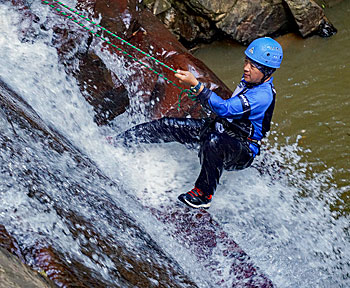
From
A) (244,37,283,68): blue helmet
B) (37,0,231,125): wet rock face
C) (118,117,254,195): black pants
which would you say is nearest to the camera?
(244,37,283,68): blue helmet

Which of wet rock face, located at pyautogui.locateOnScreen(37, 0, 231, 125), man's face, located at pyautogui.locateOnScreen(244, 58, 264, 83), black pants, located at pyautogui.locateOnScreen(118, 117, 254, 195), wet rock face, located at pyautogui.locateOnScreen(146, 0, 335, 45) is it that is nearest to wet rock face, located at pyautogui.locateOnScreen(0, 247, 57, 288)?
black pants, located at pyautogui.locateOnScreen(118, 117, 254, 195)

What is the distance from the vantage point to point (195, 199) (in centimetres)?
364

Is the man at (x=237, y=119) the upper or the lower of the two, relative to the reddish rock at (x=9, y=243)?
lower

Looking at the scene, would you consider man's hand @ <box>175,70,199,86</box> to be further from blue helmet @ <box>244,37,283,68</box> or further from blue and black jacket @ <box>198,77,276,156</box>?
blue helmet @ <box>244,37,283,68</box>

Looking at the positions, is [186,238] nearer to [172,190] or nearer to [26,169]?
[172,190]

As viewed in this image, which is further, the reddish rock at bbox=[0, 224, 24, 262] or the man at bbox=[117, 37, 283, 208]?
the man at bbox=[117, 37, 283, 208]

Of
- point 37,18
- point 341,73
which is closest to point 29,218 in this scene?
point 37,18

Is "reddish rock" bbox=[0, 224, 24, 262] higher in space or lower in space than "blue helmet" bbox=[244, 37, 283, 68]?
higher

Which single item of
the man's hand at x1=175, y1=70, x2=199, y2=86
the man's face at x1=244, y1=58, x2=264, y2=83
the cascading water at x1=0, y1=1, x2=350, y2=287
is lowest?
the cascading water at x1=0, y1=1, x2=350, y2=287

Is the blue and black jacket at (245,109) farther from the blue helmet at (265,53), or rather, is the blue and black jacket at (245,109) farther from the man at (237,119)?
the blue helmet at (265,53)

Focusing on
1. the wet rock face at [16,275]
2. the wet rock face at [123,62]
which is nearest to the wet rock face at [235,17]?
the wet rock face at [123,62]

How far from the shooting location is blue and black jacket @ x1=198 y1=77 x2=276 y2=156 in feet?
11.4

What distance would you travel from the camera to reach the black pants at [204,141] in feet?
11.9

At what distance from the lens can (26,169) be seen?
2.47m
